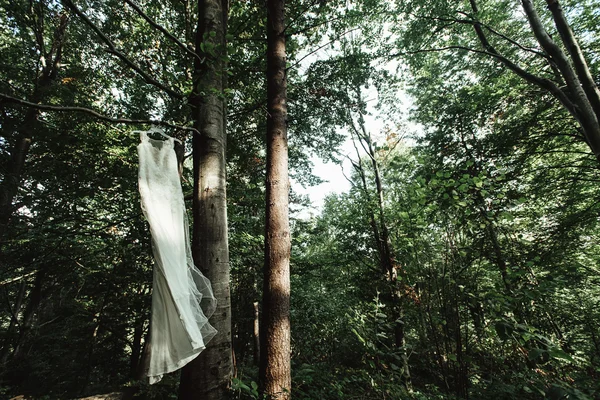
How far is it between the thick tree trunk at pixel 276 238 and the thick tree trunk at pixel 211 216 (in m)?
0.57

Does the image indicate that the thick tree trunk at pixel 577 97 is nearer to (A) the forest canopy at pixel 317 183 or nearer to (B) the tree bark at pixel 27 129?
(A) the forest canopy at pixel 317 183

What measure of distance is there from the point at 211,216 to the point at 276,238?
2.88 feet

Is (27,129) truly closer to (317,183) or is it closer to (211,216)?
(211,216)

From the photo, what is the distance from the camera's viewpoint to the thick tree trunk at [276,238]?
7.64ft

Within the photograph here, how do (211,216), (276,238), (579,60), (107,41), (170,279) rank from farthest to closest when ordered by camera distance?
(579,60), (276,238), (211,216), (107,41), (170,279)

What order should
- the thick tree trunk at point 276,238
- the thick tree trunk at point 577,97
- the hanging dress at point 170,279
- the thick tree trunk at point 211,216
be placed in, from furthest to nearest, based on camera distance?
1. the thick tree trunk at point 577,97
2. the thick tree trunk at point 276,238
3. the thick tree trunk at point 211,216
4. the hanging dress at point 170,279

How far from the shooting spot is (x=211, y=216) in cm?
212

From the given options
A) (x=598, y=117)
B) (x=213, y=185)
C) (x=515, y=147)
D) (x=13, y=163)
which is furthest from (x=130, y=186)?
(x=515, y=147)

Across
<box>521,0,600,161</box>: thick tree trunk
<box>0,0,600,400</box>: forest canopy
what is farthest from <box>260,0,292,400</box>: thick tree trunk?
<box>521,0,600,161</box>: thick tree trunk

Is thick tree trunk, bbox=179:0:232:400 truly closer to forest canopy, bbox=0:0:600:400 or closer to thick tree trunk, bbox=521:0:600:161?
forest canopy, bbox=0:0:600:400

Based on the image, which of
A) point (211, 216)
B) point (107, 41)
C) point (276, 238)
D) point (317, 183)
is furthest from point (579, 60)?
point (317, 183)

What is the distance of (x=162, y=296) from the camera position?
1710mm

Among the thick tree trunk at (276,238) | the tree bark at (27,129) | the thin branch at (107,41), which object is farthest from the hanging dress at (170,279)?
the tree bark at (27,129)

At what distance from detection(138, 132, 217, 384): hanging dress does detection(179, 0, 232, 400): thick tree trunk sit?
0.12m
